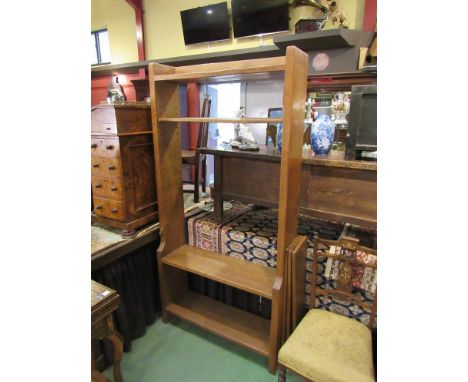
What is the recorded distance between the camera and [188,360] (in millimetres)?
1678

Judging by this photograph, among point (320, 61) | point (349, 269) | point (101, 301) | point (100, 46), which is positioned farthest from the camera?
point (100, 46)

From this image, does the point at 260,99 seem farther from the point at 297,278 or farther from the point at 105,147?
the point at 297,278

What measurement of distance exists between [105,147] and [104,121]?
15cm

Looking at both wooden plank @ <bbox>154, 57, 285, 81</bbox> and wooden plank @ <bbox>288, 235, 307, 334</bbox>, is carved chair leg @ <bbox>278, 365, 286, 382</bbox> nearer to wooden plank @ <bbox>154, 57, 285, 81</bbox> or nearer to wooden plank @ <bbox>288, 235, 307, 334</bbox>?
wooden plank @ <bbox>288, 235, 307, 334</bbox>

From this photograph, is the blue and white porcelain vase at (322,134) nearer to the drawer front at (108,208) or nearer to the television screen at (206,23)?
the drawer front at (108,208)

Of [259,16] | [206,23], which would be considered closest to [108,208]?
[259,16]

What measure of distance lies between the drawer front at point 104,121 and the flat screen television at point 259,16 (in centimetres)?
268

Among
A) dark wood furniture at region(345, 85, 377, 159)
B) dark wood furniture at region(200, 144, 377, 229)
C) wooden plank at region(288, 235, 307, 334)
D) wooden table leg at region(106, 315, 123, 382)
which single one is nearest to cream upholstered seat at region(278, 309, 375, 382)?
wooden plank at region(288, 235, 307, 334)

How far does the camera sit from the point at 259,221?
78.3 inches

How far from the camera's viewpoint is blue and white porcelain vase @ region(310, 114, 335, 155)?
1.39 m

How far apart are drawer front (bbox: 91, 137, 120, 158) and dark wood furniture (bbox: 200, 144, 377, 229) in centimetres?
53

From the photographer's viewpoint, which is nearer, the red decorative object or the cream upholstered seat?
the cream upholstered seat

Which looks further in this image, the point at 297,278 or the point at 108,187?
the point at 108,187
